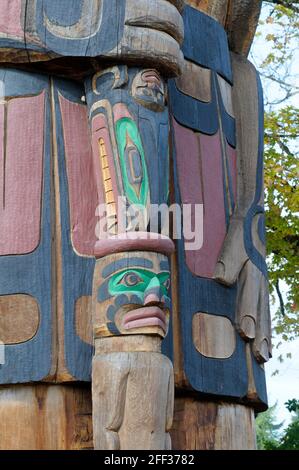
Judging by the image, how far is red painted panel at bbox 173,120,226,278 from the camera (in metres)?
4.61

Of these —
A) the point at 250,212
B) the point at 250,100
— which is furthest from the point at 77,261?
the point at 250,100

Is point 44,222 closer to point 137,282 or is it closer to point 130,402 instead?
point 137,282

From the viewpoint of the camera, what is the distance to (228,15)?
5363 millimetres

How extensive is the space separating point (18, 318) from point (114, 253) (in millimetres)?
477

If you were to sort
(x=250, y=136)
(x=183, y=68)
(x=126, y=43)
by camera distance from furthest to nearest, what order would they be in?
1. (x=250, y=136)
2. (x=183, y=68)
3. (x=126, y=43)

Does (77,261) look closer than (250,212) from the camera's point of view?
Yes

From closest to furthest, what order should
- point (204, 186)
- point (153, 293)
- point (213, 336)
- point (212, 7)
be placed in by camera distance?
point (153, 293), point (213, 336), point (204, 186), point (212, 7)

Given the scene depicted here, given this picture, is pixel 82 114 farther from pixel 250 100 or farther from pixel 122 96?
pixel 250 100

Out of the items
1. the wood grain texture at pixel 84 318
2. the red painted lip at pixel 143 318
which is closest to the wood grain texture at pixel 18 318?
the wood grain texture at pixel 84 318

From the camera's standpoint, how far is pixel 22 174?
14.2 ft

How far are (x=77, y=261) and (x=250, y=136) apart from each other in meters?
1.33

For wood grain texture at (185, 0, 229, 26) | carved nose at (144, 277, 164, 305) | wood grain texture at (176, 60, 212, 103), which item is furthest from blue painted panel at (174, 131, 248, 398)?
wood grain texture at (185, 0, 229, 26)

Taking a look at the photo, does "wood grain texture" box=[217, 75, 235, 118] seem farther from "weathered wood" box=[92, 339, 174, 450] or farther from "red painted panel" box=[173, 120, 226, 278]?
"weathered wood" box=[92, 339, 174, 450]

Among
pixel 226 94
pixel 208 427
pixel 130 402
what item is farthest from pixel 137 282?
pixel 226 94
